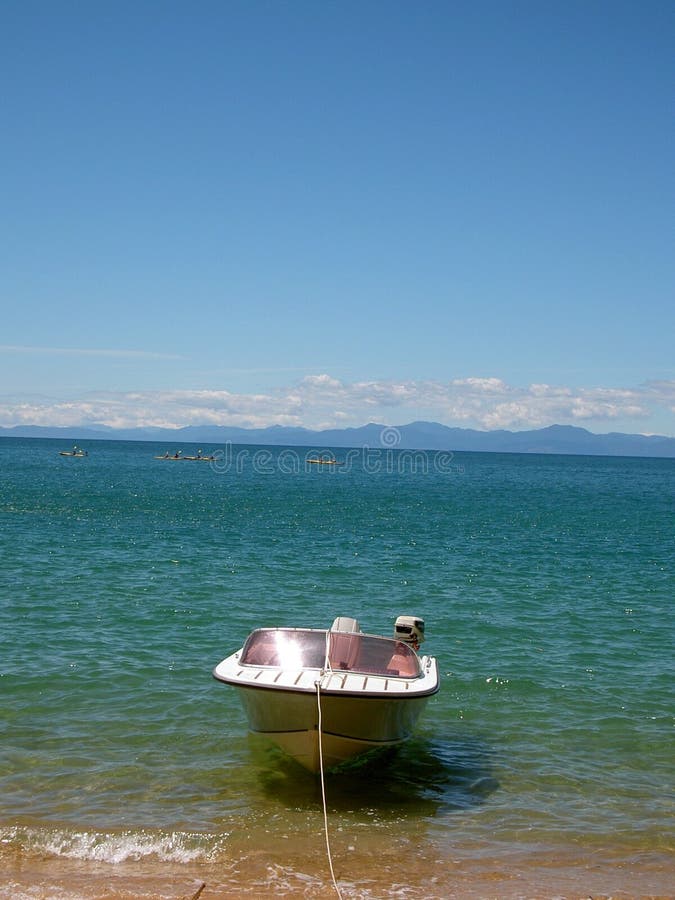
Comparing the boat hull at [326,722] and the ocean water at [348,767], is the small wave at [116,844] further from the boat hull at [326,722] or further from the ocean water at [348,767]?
the boat hull at [326,722]

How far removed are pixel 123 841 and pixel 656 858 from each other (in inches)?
281

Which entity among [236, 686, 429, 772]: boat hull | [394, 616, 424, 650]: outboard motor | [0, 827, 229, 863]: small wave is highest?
[394, 616, 424, 650]: outboard motor

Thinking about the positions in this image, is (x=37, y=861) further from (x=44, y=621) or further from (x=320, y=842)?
(x=44, y=621)

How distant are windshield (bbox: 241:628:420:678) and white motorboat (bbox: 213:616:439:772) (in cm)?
2

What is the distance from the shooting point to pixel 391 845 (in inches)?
440

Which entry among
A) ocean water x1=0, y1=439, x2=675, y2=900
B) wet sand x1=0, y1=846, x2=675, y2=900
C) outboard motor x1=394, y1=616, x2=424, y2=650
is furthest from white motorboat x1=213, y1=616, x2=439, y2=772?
wet sand x1=0, y1=846, x2=675, y2=900

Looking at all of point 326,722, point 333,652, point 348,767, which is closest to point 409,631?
point 333,652

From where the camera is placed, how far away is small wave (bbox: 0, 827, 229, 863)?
10.6 metres

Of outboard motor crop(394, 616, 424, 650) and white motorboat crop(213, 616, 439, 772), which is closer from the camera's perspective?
white motorboat crop(213, 616, 439, 772)

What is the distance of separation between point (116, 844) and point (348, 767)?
399 cm

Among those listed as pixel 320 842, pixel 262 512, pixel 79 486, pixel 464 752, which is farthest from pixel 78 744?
pixel 79 486

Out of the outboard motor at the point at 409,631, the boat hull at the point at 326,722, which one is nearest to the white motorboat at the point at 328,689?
the boat hull at the point at 326,722

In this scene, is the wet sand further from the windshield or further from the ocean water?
the windshield

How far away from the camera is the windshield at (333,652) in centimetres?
1358
